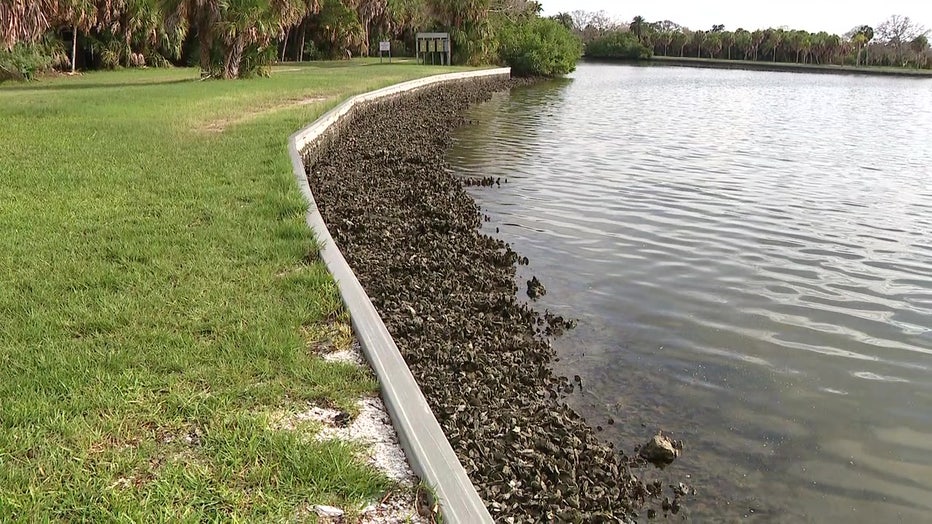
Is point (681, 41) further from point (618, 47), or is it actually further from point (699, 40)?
point (618, 47)

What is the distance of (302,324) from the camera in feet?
16.1

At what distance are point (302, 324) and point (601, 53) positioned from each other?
109395mm

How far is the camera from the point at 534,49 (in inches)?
1970

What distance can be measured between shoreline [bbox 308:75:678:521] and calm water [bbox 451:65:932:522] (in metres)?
0.39

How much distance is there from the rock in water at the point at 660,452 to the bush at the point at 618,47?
106 m

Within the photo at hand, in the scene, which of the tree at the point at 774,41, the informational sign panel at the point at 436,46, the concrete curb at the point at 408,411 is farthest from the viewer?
the tree at the point at 774,41

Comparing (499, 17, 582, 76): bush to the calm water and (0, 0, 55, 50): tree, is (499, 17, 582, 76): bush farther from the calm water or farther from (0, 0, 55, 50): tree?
the calm water

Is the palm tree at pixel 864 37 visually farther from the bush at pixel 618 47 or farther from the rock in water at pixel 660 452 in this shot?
the rock in water at pixel 660 452

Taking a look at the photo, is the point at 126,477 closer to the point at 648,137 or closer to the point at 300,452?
the point at 300,452

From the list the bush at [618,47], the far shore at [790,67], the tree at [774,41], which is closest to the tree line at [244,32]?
the far shore at [790,67]

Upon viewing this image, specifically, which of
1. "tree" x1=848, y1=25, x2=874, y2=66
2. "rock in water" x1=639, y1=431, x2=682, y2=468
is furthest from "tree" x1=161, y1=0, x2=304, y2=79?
"tree" x1=848, y1=25, x2=874, y2=66

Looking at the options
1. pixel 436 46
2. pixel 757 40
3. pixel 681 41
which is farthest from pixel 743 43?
pixel 436 46

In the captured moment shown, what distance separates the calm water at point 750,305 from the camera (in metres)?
4.83

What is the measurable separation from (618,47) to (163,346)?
108519mm
